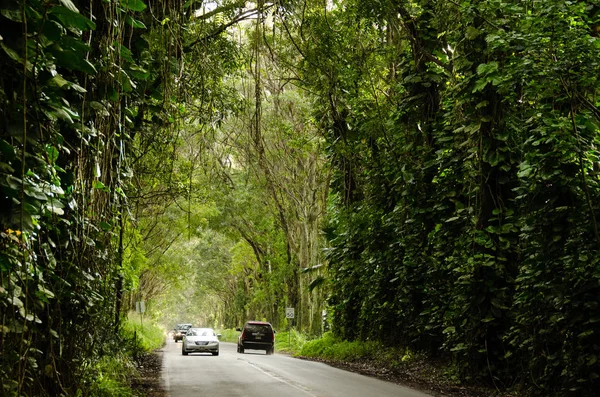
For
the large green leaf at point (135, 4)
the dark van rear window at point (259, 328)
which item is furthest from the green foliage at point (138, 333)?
the large green leaf at point (135, 4)

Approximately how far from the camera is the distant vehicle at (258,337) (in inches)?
1364

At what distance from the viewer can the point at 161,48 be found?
8469 mm

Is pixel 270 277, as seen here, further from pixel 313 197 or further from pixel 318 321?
pixel 313 197

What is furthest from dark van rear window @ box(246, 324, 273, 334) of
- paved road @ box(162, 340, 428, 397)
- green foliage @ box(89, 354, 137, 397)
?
green foliage @ box(89, 354, 137, 397)

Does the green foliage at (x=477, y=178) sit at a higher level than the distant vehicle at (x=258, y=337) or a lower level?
higher

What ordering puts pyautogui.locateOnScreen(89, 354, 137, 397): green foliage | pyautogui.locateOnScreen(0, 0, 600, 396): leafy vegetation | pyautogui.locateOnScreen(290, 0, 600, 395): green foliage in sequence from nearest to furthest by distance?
pyautogui.locateOnScreen(0, 0, 600, 396): leafy vegetation
pyautogui.locateOnScreen(89, 354, 137, 397): green foliage
pyautogui.locateOnScreen(290, 0, 600, 395): green foliage

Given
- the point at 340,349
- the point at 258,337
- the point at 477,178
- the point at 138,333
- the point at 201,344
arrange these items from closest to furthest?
the point at 477,178
the point at 340,349
the point at 201,344
the point at 138,333
the point at 258,337

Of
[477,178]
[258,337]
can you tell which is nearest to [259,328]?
[258,337]

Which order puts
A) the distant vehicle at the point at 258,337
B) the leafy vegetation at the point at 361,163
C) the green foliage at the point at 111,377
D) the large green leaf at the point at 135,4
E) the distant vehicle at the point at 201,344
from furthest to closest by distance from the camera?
the distant vehicle at the point at 258,337
the distant vehicle at the point at 201,344
the green foliage at the point at 111,377
the large green leaf at the point at 135,4
the leafy vegetation at the point at 361,163

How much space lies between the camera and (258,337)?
34.7 meters

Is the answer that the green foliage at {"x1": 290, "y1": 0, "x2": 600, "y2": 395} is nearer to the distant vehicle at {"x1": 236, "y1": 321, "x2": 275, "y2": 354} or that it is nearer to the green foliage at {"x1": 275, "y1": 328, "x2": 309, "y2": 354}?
the green foliage at {"x1": 275, "y1": 328, "x2": 309, "y2": 354}

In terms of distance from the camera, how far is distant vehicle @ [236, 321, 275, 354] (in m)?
34.7

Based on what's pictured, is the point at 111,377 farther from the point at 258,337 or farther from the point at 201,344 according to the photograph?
the point at 258,337

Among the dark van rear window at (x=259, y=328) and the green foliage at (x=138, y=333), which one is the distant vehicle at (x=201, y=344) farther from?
the dark van rear window at (x=259, y=328)
